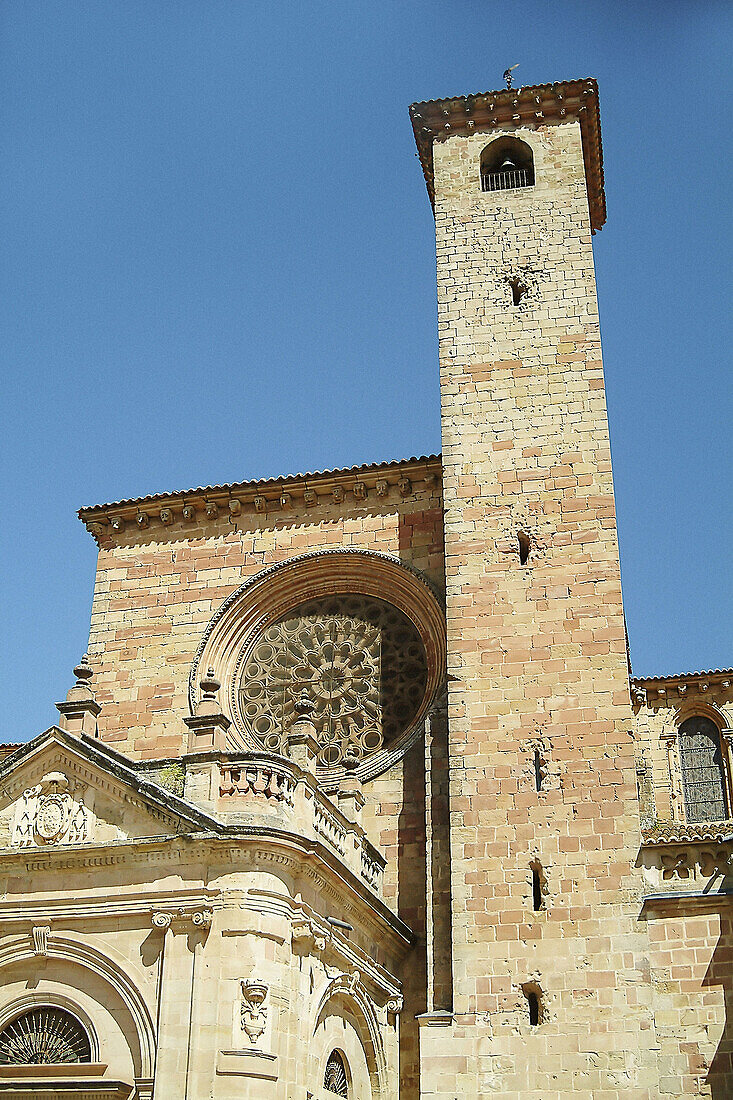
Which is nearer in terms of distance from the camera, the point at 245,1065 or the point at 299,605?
the point at 245,1065

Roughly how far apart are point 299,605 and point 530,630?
185 inches

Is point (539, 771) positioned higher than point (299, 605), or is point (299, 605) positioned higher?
point (299, 605)

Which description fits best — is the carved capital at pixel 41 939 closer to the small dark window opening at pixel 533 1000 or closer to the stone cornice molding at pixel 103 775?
the stone cornice molding at pixel 103 775

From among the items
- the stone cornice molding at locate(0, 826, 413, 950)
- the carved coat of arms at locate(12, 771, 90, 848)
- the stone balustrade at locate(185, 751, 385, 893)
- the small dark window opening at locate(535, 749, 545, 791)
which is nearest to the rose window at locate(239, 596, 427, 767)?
the small dark window opening at locate(535, 749, 545, 791)

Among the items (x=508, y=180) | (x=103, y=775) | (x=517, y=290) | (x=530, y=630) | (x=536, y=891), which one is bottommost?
(x=536, y=891)

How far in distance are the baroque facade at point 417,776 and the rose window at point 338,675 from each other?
0.05m

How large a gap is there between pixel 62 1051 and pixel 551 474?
1146 cm

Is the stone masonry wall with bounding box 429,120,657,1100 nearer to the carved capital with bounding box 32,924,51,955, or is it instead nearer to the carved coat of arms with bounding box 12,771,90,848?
the carved capital with bounding box 32,924,51,955

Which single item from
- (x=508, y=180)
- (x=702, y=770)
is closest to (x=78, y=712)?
(x=508, y=180)

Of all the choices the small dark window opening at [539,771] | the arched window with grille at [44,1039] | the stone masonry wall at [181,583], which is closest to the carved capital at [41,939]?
the arched window with grille at [44,1039]

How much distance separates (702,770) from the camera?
89.1 feet

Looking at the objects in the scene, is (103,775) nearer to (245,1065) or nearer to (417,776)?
(245,1065)

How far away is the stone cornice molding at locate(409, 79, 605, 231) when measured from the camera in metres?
24.1

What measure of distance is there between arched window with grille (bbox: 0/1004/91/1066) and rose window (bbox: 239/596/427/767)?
22.9ft
